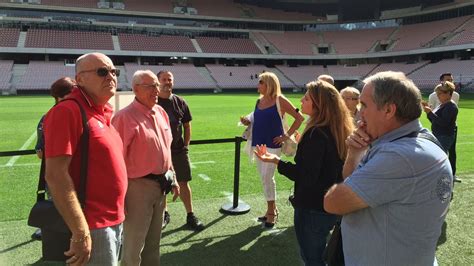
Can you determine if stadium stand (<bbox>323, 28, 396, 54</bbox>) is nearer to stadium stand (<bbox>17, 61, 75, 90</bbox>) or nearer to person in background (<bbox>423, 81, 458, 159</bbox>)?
stadium stand (<bbox>17, 61, 75, 90</bbox>)

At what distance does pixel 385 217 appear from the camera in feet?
5.78

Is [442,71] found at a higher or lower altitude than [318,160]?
lower

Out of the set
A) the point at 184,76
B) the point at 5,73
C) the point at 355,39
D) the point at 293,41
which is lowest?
the point at 184,76

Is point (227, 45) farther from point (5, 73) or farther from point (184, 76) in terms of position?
point (5, 73)

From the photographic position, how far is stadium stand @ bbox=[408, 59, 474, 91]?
42.2m

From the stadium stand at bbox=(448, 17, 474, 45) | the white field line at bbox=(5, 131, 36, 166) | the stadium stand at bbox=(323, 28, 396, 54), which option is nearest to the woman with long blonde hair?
the white field line at bbox=(5, 131, 36, 166)

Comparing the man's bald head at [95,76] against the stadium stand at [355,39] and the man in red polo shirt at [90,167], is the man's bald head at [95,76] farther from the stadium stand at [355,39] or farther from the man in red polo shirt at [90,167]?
the stadium stand at [355,39]

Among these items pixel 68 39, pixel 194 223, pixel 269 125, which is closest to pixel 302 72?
pixel 68 39

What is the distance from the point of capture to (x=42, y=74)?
1688 inches

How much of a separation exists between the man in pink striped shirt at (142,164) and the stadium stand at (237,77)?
45509 mm

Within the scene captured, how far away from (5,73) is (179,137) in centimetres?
4403

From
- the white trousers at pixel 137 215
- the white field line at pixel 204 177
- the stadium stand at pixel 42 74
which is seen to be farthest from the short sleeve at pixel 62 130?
the stadium stand at pixel 42 74

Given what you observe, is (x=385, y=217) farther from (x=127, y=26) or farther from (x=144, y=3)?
(x=144, y=3)

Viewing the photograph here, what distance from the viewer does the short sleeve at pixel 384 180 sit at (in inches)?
65.1
